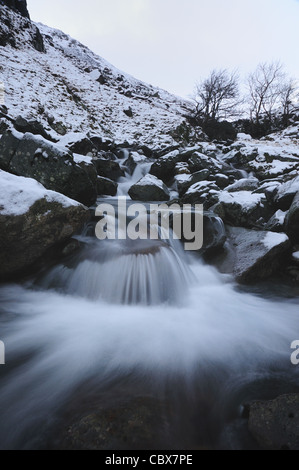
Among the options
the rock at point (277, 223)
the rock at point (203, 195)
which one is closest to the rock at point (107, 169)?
the rock at point (203, 195)

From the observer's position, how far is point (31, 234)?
3.34 m

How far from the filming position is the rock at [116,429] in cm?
134

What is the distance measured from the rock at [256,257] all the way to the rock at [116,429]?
3.20 m

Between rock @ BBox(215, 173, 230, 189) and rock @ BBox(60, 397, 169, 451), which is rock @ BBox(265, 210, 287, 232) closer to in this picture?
rock @ BBox(215, 173, 230, 189)

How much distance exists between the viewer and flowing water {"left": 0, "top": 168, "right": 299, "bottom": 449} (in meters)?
1.68

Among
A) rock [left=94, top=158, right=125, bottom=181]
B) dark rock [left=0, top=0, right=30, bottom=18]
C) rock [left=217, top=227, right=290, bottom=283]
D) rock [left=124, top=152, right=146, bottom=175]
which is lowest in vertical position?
rock [left=217, top=227, right=290, bottom=283]

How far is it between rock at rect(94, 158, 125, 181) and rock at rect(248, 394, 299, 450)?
8.79 metres

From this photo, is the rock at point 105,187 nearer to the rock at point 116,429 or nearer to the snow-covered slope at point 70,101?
the snow-covered slope at point 70,101

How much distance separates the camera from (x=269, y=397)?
1810 mm

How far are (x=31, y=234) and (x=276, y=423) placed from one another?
356cm

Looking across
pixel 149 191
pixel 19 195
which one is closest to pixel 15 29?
pixel 149 191

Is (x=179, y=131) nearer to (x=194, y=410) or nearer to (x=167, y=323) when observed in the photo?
(x=167, y=323)

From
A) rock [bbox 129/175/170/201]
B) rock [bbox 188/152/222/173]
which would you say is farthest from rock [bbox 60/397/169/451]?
rock [bbox 188/152/222/173]
